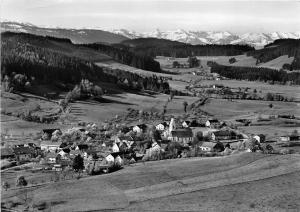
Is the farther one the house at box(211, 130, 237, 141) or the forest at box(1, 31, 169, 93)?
the forest at box(1, 31, 169, 93)

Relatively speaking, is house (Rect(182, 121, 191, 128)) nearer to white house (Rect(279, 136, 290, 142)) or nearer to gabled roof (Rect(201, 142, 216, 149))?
white house (Rect(279, 136, 290, 142))

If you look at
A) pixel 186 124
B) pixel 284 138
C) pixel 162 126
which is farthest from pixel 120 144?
pixel 284 138

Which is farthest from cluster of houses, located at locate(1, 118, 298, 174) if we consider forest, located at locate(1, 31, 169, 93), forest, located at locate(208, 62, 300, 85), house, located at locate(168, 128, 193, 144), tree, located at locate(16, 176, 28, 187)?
forest, located at locate(208, 62, 300, 85)

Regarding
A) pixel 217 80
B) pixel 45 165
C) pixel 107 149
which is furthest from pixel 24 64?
pixel 45 165

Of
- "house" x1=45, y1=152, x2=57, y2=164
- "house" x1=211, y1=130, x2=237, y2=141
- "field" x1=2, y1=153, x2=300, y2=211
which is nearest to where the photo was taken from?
"field" x1=2, y1=153, x2=300, y2=211

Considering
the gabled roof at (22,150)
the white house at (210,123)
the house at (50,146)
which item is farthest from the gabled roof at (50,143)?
the white house at (210,123)

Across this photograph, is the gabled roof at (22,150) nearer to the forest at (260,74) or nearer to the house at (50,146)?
the house at (50,146)

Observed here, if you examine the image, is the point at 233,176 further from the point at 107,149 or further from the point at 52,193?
the point at 107,149
